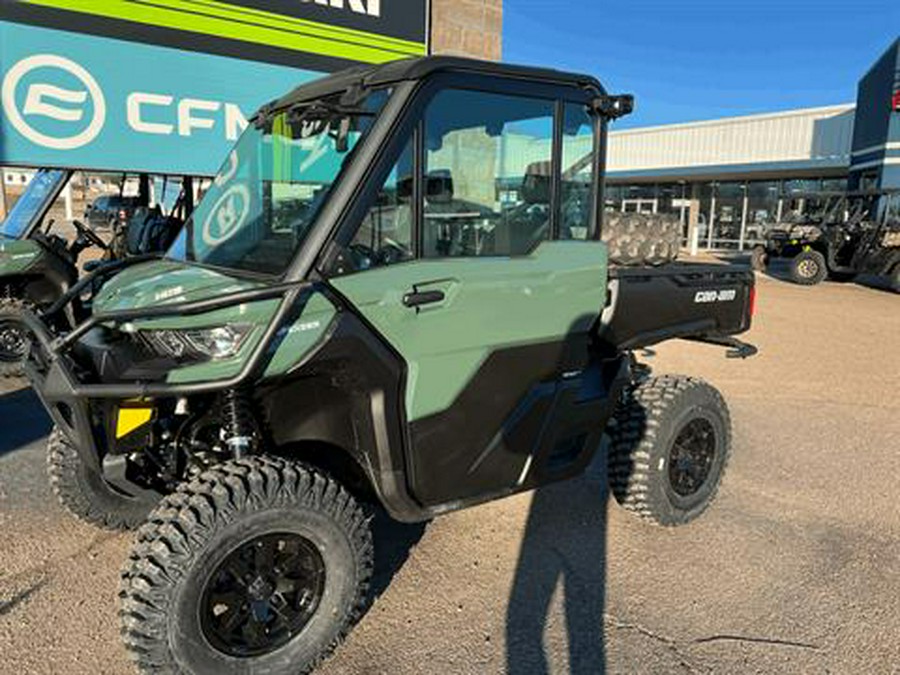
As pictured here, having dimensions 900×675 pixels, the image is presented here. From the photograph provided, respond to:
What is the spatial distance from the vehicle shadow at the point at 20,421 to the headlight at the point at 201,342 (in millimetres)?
3178

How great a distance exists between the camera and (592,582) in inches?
134

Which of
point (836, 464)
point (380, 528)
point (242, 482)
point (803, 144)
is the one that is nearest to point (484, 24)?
point (836, 464)

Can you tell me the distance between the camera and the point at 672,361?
8.79m

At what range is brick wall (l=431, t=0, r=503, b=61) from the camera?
354 inches

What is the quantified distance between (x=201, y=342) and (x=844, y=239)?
18.5 m

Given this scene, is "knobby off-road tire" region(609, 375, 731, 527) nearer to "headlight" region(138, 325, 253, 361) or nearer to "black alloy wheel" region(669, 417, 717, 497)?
"black alloy wheel" region(669, 417, 717, 497)

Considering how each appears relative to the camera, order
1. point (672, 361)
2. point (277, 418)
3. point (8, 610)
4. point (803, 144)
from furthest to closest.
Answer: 1. point (803, 144)
2. point (672, 361)
3. point (8, 610)
4. point (277, 418)

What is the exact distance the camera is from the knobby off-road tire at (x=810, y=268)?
1808 cm

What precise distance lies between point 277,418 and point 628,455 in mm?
1981

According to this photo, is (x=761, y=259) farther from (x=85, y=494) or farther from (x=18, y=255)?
(x=85, y=494)

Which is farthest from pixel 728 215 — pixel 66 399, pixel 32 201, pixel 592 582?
pixel 66 399

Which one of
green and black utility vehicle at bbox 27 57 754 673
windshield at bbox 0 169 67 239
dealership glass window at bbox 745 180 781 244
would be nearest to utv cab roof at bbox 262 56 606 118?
green and black utility vehicle at bbox 27 57 754 673

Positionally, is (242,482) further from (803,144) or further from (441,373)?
(803,144)

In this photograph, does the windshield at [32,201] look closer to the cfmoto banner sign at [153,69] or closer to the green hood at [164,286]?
the cfmoto banner sign at [153,69]
